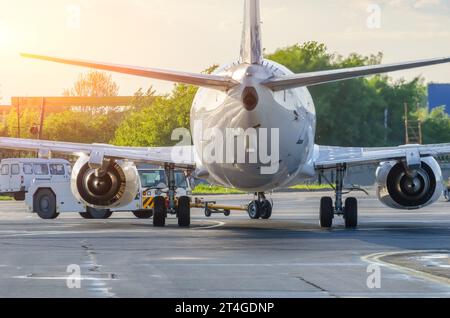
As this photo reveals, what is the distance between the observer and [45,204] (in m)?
46.8

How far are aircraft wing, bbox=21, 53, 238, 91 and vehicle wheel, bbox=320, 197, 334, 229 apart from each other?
23.1 ft

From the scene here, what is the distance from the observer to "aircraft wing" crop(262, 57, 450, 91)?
26.1 metres

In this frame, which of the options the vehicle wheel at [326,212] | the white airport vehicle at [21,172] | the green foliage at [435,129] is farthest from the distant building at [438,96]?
the vehicle wheel at [326,212]

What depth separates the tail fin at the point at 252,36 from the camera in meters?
29.9

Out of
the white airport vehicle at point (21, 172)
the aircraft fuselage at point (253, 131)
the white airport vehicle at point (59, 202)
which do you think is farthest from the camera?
the white airport vehicle at point (21, 172)

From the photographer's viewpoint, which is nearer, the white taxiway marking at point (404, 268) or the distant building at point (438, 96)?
the white taxiway marking at point (404, 268)

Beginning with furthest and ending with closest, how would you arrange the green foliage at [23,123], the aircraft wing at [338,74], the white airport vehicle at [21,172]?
the green foliage at [23,123]
the white airport vehicle at [21,172]
the aircraft wing at [338,74]

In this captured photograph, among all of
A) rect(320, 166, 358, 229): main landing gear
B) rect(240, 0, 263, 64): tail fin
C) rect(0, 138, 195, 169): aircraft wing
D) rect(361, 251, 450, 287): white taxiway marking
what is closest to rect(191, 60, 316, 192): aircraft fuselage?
rect(240, 0, 263, 64): tail fin

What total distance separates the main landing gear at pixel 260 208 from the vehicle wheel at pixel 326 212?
22.9ft

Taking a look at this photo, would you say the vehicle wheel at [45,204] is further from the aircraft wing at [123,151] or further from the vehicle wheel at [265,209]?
the vehicle wheel at [265,209]

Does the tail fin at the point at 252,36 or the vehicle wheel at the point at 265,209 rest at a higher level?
the tail fin at the point at 252,36

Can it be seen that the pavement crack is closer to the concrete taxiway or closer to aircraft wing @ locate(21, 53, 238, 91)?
the concrete taxiway
